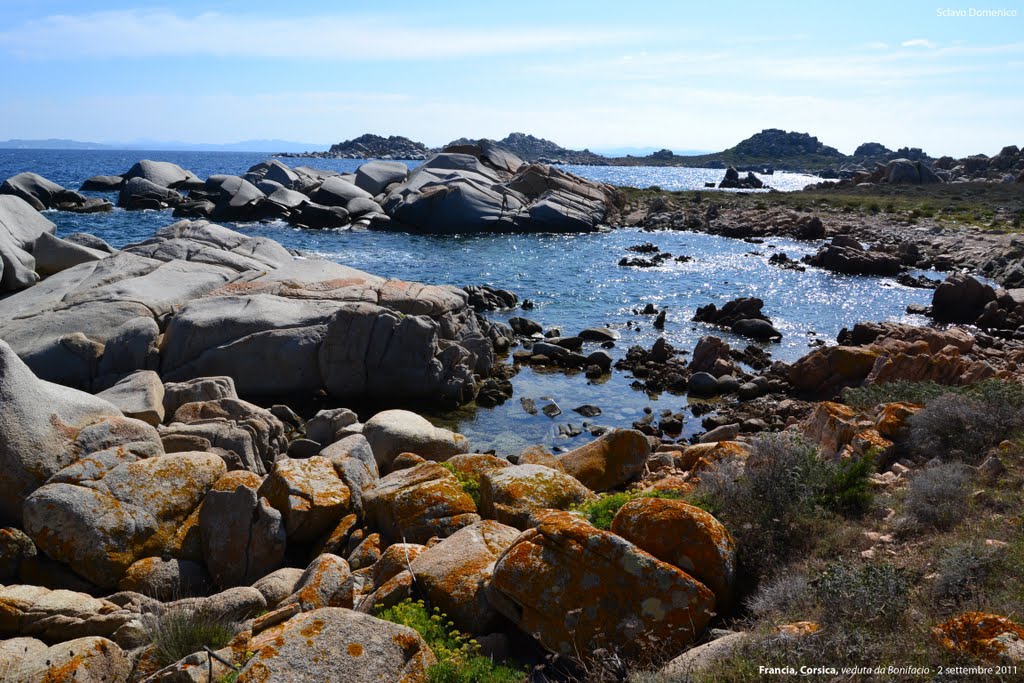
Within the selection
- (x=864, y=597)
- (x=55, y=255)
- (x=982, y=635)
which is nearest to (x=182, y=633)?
(x=864, y=597)

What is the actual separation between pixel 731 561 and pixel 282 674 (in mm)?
4337

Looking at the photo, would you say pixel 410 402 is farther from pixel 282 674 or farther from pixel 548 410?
pixel 282 674

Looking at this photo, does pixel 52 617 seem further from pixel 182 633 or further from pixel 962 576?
pixel 962 576

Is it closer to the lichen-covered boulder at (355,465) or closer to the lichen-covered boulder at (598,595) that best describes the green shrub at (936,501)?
the lichen-covered boulder at (598,595)

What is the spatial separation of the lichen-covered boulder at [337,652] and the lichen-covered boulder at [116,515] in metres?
4.01

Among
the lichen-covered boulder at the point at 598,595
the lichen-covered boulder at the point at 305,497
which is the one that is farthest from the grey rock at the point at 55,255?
the lichen-covered boulder at the point at 598,595

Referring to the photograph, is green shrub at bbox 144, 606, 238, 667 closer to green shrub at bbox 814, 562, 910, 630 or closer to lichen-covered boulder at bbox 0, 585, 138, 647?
lichen-covered boulder at bbox 0, 585, 138, 647

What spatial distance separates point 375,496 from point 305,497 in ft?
3.11

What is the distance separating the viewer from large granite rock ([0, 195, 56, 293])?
77.6 feet

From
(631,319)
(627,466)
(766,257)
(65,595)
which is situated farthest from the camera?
(766,257)

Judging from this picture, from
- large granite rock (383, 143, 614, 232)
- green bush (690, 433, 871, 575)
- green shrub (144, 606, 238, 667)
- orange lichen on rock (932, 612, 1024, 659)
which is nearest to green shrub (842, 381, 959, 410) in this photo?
green bush (690, 433, 871, 575)

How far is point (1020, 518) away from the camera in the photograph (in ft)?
25.4

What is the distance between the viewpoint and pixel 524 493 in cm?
1000

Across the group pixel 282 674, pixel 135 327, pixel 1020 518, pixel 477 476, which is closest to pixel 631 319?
pixel 135 327
